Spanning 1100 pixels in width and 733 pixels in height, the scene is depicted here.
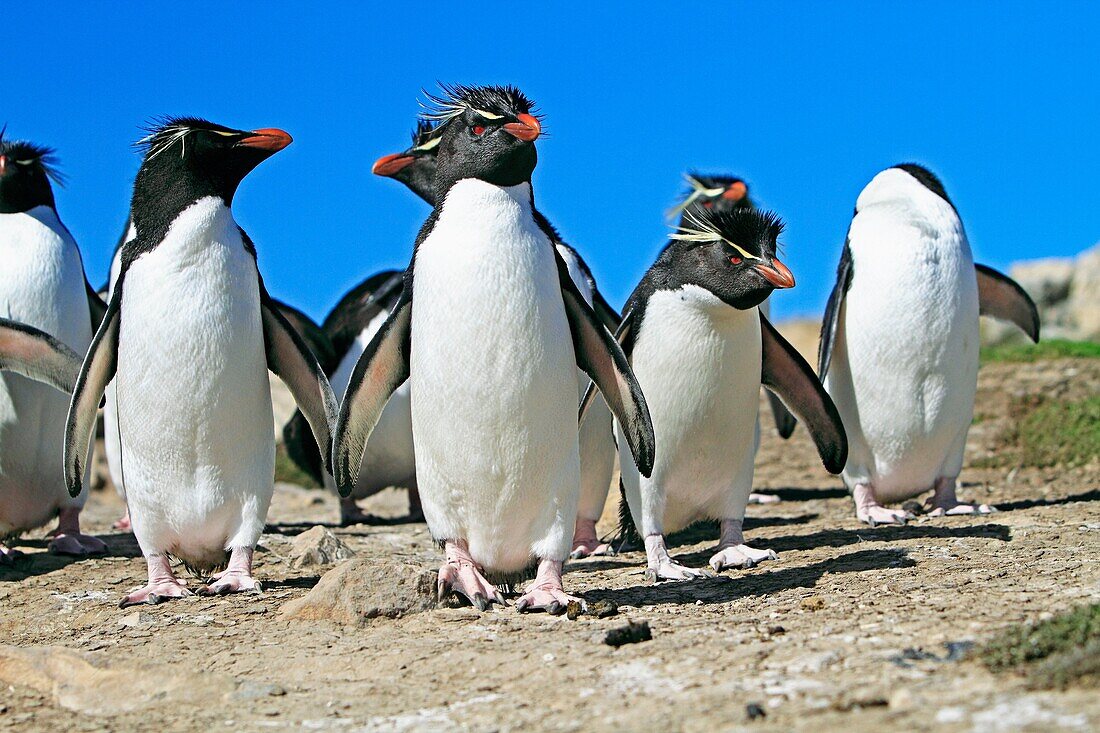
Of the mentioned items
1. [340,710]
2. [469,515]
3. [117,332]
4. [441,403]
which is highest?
[117,332]

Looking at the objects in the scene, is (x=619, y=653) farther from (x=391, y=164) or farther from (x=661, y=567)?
(x=391, y=164)

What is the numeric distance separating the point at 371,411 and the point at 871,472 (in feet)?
11.0

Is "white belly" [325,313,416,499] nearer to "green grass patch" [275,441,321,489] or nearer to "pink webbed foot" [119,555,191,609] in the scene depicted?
"pink webbed foot" [119,555,191,609]

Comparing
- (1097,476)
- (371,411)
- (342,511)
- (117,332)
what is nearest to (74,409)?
(117,332)

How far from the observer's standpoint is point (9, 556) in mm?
6871

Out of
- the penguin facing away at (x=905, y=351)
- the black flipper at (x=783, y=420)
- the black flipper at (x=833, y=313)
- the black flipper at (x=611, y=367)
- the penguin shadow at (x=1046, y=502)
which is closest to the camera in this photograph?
the black flipper at (x=611, y=367)

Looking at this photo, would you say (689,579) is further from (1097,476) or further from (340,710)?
(1097,476)

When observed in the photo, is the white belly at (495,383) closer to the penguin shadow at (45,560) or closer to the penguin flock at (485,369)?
the penguin flock at (485,369)

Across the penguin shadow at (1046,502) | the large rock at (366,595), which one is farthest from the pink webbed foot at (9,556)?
the penguin shadow at (1046,502)

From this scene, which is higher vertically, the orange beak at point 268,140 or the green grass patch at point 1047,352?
the orange beak at point 268,140

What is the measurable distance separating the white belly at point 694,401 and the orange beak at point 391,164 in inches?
134

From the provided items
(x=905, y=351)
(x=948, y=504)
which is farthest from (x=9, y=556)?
(x=948, y=504)

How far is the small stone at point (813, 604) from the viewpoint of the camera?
434cm

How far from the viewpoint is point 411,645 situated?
14.1 feet
